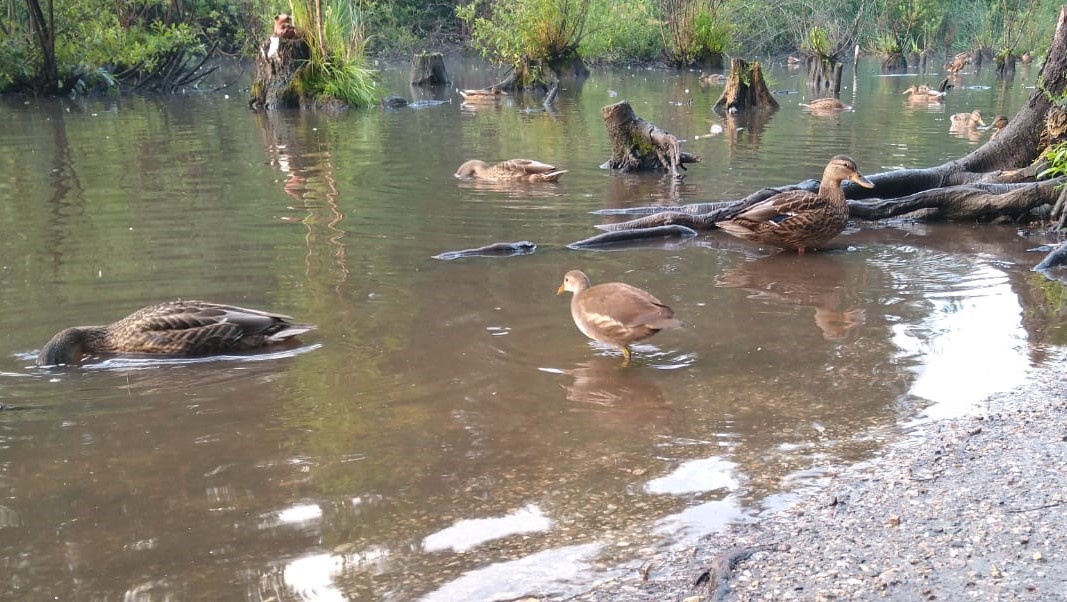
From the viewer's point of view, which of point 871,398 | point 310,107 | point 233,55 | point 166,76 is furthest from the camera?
point 233,55

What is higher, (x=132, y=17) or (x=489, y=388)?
(x=132, y=17)

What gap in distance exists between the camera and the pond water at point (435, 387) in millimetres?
4051

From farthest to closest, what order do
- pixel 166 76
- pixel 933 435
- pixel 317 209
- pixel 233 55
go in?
pixel 233 55 → pixel 166 76 → pixel 317 209 → pixel 933 435

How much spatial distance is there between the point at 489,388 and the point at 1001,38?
5094 cm

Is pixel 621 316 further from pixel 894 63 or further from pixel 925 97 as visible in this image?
pixel 894 63

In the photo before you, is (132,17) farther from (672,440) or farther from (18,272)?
(672,440)

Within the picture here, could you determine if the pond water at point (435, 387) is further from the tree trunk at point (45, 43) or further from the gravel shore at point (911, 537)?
the tree trunk at point (45, 43)

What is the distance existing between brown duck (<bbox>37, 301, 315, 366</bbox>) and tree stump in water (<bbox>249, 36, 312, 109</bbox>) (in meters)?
19.2

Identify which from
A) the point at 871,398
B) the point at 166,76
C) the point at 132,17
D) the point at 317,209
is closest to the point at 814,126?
the point at 317,209

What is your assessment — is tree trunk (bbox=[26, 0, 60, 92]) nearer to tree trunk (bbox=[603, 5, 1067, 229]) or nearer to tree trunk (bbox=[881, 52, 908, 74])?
tree trunk (bbox=[603, 5, 1067, 229])

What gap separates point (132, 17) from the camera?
31844 millimetres

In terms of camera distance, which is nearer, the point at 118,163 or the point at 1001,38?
the point at 118,163

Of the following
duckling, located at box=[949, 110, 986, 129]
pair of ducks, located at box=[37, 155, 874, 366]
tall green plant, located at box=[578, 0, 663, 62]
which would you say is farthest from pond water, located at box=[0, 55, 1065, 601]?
tall green plant, located at box=[578, 0, 663, 62]

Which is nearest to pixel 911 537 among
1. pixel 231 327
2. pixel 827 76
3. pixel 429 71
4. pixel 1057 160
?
pixel 231 327
